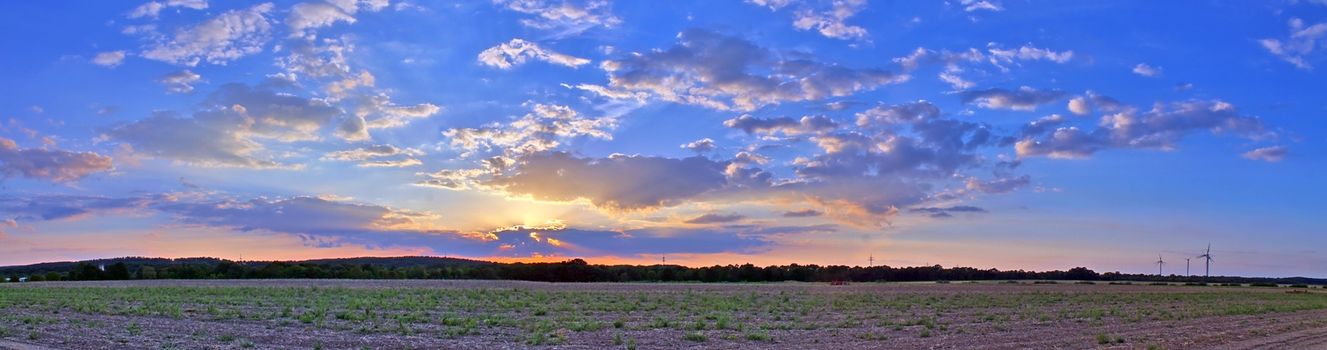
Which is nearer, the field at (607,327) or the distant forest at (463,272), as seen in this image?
the field at (607,327)

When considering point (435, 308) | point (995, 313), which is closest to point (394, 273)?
point (435, 308)

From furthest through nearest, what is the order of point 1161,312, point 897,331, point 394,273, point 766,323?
point 394,273
point 1161,312
point 766,323
point 897,331

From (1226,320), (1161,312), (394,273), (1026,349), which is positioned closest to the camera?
(1026,349)

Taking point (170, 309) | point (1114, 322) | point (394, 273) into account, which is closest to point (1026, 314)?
point (1114, 322)

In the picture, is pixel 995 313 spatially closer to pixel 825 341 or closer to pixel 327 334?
pixel 825 341

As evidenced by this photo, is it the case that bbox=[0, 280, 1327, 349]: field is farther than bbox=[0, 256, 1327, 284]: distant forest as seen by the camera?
No

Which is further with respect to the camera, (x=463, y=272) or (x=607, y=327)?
(x=463, y=272)

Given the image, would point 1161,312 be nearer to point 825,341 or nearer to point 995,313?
point 995,313

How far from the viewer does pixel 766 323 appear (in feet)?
101

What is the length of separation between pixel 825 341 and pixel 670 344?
376cm

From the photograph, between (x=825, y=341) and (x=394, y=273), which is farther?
(x=394, y=273)

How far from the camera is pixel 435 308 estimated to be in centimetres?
3784

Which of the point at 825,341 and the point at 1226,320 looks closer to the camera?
the point at 825,341

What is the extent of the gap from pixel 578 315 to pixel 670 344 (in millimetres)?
11376
